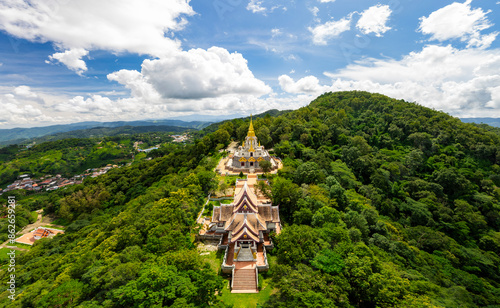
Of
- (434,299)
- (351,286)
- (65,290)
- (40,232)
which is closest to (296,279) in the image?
(351,286)

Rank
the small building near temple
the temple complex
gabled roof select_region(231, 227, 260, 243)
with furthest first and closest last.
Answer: the small building near temple < gabled roof select_region(231, 227, 260, 243) < the temple complex

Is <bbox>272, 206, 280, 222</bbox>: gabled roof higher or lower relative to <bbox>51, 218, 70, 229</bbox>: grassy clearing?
higher

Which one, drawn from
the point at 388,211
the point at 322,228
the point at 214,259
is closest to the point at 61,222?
the point at 214,259

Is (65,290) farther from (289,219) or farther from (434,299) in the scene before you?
(434,299)

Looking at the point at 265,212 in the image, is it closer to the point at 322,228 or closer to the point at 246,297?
the point at 322,228

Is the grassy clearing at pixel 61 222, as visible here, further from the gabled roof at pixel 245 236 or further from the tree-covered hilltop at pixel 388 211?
the gabled roof at pixel 245 236

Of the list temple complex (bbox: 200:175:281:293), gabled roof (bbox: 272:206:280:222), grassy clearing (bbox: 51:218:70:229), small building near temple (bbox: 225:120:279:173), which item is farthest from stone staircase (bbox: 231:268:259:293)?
grassy clearing (bbox: 51:218:70:229)

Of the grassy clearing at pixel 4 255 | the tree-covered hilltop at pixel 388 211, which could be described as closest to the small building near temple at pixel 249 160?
the tree-covered hilltop at pixel 388 211

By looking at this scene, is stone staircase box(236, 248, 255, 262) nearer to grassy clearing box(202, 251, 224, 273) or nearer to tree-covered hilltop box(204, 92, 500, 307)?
grassy clearing box(202, 251, 224, 273)
